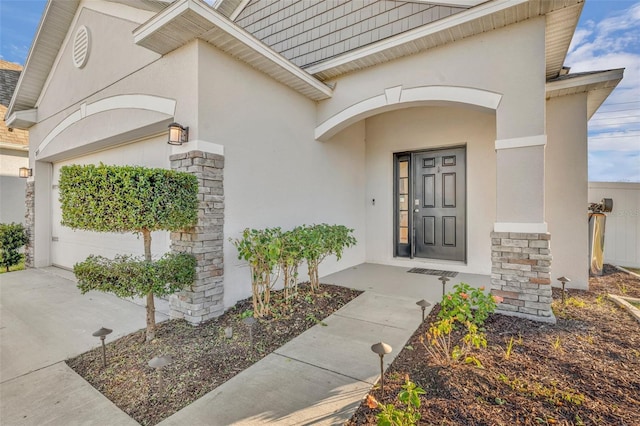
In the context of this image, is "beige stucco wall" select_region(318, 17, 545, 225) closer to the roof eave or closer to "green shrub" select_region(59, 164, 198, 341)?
"green shrub" select_region(59, 164, 198, 341)

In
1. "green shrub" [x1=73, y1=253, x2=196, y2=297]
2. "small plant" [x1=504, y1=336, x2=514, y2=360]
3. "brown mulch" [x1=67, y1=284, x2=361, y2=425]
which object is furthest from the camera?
"green shrub" [x1=73, y1=253, x2=196, y2=297]

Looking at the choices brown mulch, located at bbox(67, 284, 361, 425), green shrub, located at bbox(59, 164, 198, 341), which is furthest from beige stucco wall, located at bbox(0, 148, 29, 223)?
brown mulch, located at bbox(67, 284, 361, 425)

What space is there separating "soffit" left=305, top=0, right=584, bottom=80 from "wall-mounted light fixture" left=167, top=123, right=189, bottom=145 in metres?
2.61

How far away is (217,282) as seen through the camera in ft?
11.6

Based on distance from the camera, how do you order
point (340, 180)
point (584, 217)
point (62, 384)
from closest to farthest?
point (62, 384)
point (584, 217)
point (340, 180)

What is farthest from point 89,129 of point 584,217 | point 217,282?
point 584,217

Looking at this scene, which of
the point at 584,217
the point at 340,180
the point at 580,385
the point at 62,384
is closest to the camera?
the point at 580,385

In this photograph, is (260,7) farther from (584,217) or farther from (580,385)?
(580,385)

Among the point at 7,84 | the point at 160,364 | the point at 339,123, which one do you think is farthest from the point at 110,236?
the point at 7,84

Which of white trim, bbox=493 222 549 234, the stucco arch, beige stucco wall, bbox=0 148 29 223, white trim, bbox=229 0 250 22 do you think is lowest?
white trim, bbox=493 222 549 234

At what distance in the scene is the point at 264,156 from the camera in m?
4.23

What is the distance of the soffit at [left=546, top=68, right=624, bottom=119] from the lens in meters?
3.99

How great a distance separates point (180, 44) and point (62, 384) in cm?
368

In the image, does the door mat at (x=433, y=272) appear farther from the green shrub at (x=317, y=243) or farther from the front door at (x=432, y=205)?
the green shrub at (x=317, y=243)
